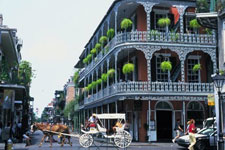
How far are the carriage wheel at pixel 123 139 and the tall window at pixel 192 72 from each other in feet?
37.9

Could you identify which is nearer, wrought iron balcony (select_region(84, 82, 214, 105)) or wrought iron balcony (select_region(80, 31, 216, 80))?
wrought iron balcony (select_region(84, 82, 214, 105))

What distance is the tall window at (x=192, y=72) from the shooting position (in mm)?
27688

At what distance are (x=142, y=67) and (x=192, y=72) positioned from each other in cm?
443

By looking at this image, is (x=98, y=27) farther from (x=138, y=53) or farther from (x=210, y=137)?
(x=210, y=137)

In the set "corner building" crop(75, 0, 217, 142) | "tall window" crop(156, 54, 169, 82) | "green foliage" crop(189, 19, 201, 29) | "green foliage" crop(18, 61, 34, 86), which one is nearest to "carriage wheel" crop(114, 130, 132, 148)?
"corner building" crop(75, 0, 217, 142)

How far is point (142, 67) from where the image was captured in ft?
87.4

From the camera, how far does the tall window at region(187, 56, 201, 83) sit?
2769cm

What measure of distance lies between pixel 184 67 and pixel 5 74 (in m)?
14.1

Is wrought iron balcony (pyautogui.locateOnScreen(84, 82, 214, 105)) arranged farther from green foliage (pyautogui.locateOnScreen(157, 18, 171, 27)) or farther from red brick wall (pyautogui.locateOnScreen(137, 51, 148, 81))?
green foliage (pyautogui.locateOnScreen(157, 18, 171, 27))

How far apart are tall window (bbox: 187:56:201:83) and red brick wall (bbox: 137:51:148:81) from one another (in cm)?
380

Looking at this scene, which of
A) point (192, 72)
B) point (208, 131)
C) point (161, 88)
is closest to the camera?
point (208, 131)

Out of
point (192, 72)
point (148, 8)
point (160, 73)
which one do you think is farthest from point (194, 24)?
point (160, 73)

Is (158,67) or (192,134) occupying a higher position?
(158,67)

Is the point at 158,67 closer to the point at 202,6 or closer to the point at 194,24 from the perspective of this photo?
the point at 194,24
